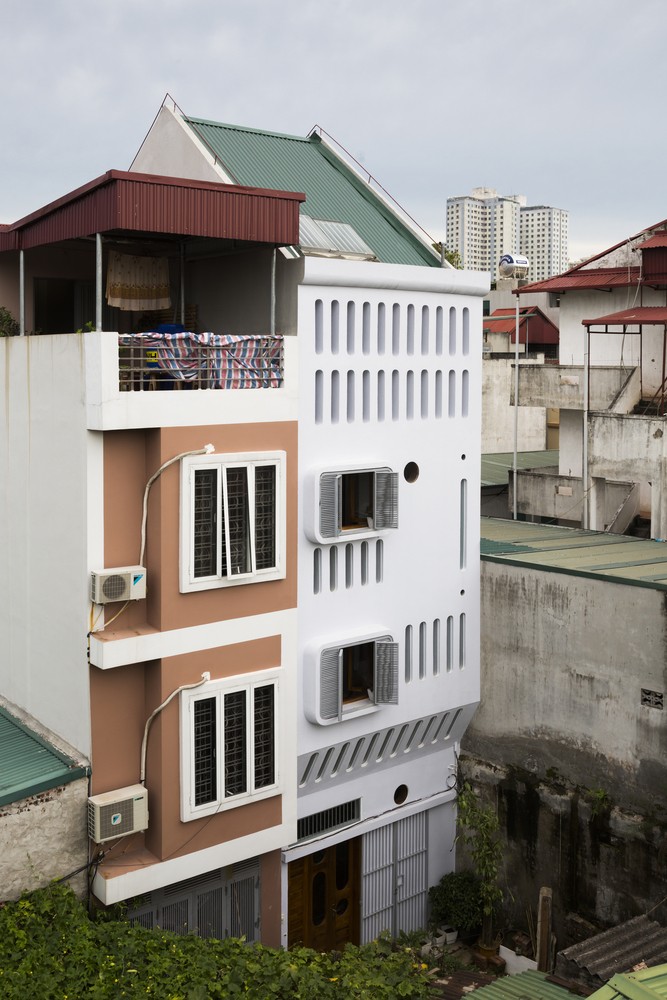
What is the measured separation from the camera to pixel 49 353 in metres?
15.7

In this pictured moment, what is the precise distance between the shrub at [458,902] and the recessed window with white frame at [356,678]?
14.1ft

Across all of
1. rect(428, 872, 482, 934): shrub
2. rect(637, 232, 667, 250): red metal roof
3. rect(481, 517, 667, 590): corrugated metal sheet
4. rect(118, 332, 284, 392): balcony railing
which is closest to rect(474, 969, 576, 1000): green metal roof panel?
rect(428, 872, 482, 934): shrub

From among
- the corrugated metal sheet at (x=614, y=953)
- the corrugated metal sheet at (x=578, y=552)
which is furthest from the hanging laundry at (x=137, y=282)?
the corrugated metal sheet at (x=614, y=953)

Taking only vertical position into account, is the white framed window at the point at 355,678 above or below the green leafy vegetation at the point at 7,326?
below

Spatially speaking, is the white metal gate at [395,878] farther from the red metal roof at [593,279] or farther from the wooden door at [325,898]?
the red metal roof at [593,279]

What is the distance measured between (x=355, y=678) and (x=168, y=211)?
8710 millimetres

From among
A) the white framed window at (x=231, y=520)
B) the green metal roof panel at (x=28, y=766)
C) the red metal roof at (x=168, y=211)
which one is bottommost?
the green metal roof panel at (x=28, y=766)

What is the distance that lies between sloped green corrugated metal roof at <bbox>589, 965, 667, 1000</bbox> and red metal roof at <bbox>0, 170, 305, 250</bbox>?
11.0 m

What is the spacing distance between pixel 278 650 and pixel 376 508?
3050 millimetres

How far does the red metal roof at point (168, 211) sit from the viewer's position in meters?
14.5

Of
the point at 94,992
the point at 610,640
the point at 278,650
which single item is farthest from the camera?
the point at 610,640

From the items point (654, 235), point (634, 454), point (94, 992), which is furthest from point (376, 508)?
point (654, 235)

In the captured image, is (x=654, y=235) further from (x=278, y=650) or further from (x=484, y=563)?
(x=278, y=650)

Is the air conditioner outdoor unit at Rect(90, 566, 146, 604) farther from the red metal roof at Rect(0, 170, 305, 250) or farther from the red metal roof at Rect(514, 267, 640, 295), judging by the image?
the red metal roof at Rect(514, 267, 640, 295)
